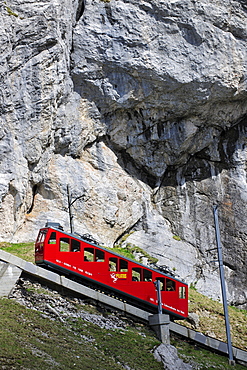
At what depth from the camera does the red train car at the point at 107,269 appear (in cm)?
1689

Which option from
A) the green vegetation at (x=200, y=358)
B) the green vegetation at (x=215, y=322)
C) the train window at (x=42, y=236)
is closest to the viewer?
the green vegetation at (x=200, y=358)

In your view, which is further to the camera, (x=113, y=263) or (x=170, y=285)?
(x=170, y=285)

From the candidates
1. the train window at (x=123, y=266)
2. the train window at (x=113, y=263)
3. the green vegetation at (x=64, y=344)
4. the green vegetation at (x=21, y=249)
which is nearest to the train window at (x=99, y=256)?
the train window at (x=113, y=263)

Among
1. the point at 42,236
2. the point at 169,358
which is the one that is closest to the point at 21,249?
the point at 42,236

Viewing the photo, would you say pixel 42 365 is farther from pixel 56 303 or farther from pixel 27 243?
pixel 27 243

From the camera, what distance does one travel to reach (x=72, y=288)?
1587 cm

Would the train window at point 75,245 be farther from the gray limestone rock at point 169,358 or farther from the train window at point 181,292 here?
the gray limestone rock at point 169,358

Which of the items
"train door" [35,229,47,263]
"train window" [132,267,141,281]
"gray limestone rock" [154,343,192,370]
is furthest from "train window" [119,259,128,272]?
"gray limestone rock" [154,343,192,370]

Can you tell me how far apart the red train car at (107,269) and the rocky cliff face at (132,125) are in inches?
320

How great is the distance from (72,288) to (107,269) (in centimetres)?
208

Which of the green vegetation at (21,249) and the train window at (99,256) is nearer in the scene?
the train window at (99,256)

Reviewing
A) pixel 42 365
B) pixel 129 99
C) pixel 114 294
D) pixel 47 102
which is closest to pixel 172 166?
pixel 129 99

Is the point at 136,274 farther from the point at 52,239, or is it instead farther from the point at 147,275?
the point at 52,239

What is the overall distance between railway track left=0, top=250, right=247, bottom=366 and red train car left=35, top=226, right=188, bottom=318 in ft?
2.73
